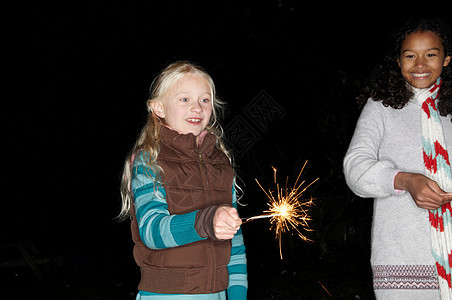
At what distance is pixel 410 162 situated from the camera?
2197mm

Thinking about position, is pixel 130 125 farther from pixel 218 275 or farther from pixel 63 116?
pixel 218 275

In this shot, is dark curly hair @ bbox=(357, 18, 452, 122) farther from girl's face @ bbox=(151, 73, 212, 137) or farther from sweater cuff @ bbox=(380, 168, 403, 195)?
girl's face @ bbox=(151, 73, 212, 137)

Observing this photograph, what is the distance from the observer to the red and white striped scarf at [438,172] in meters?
2.03

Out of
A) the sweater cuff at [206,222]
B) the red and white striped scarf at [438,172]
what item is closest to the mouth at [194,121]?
the sweater cuff at [206,222]

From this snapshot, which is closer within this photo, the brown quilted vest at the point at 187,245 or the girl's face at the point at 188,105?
the brown quilted vest at the point at 187,245

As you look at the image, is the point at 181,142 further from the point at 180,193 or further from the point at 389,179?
the point at 389,179

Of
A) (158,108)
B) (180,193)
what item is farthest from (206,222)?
(158,108)

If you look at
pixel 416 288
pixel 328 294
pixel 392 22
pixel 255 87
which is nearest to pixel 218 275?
pixel 416 288

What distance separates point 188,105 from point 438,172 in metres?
1.15

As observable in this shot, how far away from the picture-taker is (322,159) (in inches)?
384

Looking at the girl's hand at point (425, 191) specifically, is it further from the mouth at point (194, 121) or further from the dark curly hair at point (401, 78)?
Answer: the mouth at point (194, 121)

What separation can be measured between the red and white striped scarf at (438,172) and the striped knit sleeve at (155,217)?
1065 millimetres

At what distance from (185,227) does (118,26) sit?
8917 mm

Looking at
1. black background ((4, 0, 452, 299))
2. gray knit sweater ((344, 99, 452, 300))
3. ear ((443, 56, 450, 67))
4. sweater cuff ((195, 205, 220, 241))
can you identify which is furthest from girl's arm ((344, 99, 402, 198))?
black background ((4, 0, 452, 299))
